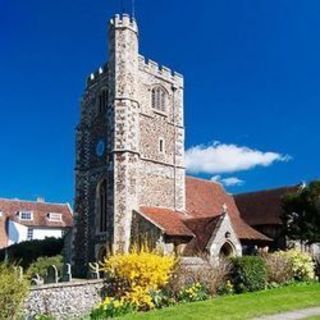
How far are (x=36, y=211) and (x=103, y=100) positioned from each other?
26.0 m

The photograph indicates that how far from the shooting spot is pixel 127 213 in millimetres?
30359

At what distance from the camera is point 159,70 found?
3572cm

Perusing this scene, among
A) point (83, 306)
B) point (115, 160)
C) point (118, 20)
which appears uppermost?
point (118, 20)

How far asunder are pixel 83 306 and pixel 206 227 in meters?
12.9

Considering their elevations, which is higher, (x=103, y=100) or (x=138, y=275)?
(x=103, y=100)

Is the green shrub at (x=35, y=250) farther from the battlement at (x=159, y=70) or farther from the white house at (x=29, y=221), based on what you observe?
the battlement at (x=159, y=70)

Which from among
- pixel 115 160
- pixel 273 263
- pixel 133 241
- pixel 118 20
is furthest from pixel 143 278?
pixel 118 20

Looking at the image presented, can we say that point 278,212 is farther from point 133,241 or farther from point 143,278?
point 143,278

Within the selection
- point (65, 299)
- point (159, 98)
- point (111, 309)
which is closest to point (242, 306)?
point (111, 309)

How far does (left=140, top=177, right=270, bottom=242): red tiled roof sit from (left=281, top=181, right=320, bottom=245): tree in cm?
257

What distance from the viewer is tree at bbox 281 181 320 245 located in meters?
32.1

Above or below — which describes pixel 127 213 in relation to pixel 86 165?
below

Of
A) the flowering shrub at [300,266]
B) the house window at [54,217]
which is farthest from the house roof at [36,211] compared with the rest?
the flowering shrub at [300,266]

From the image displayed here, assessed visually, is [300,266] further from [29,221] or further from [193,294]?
[29,221]
